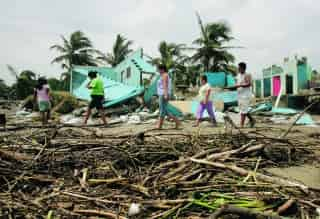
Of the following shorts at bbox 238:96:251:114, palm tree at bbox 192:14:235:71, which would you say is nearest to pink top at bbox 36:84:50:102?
shorts at bbox 238:96:251:114

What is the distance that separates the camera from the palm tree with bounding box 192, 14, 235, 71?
2947 centimetres

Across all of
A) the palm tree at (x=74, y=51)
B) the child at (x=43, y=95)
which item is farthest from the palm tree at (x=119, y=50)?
the child at (x=43, y=95)

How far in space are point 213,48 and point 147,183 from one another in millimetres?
28140

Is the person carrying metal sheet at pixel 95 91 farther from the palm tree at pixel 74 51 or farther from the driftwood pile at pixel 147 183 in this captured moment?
the palm tree at pixel 74 51

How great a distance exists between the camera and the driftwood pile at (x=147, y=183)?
2277 mm

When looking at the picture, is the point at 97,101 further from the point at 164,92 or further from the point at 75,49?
the point at 75,49

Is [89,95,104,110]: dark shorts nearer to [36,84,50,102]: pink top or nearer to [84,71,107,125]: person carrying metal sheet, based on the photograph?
[84,71,107,125]: person carrying metal sheet

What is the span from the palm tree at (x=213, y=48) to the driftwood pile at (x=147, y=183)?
2648 centimetres

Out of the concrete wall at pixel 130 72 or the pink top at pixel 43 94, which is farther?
the concrete wall at pixel 130 72

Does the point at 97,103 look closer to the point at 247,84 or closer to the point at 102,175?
the point at 247,84

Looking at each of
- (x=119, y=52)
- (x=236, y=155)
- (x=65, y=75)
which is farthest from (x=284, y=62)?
(x=236, y=155)

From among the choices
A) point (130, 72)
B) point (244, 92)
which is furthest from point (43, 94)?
point (130, 72)

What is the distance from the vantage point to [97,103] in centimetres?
909

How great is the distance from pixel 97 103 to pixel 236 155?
6074mm
